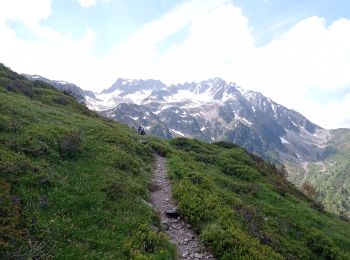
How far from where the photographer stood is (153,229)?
20.9m

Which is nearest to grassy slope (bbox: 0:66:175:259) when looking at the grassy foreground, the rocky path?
the grassy foreground

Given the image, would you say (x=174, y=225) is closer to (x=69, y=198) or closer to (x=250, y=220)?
(x=250, y=220)

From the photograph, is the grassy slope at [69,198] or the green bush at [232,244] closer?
the grassy slope at [69,198]

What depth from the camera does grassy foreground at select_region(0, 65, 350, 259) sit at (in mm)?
17391

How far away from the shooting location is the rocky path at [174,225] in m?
20.2

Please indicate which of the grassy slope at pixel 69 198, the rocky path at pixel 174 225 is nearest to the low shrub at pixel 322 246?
the rocky path at pixel 174 225

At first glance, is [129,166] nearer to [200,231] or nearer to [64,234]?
[200,231]

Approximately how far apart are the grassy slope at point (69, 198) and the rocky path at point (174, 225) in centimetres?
111

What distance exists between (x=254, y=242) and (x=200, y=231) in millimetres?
3180

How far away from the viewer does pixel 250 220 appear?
25984 mm

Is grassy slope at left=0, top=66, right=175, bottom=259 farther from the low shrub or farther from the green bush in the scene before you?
the low shrub

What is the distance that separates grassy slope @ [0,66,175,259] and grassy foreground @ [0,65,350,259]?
0.19ft

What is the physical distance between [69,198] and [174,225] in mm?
6566

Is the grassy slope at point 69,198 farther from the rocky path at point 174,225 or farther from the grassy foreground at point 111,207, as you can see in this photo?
the rocky path at point 174,225
